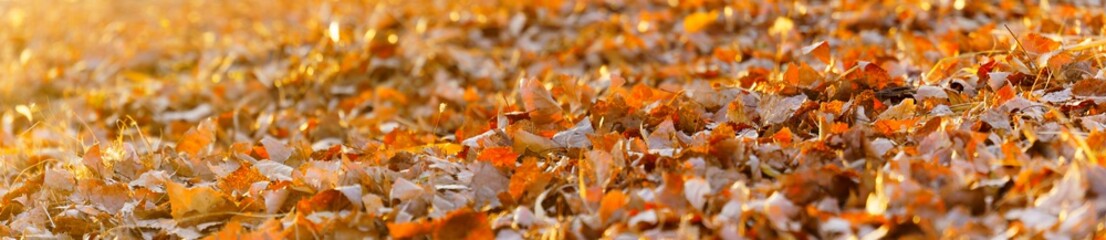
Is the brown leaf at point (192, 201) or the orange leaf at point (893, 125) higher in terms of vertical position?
the orange leaf at point (893, 125)

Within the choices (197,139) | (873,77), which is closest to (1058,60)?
(873,77)

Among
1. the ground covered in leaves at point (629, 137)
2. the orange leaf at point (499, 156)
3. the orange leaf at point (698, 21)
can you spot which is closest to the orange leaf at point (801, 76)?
the ground covered in leaves at point (629, 137)

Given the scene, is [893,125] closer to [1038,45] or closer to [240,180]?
[1038,45]

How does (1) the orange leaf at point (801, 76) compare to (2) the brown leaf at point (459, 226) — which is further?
(1) the orange leaf at point (801, 76)

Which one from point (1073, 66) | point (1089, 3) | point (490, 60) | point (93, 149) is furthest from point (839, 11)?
point (93, 149)

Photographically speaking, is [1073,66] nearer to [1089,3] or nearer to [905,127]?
[905,127]

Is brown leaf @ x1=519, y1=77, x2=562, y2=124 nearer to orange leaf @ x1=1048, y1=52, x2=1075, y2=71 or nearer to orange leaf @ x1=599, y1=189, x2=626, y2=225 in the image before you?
orange leaf @ x1=599, y1=189, x2=626, y2=225

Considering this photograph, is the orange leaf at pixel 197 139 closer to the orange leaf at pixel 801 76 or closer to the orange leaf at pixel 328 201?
the orange leaf at pixel 328 201

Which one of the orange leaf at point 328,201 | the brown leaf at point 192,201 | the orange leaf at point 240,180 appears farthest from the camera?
the orange leaf at point 240,180

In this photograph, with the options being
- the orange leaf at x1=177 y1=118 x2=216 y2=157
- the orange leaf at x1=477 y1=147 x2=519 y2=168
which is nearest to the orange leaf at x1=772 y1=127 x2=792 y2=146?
the orange leaf at x1=477 y1=147 x2=519 y2=168
